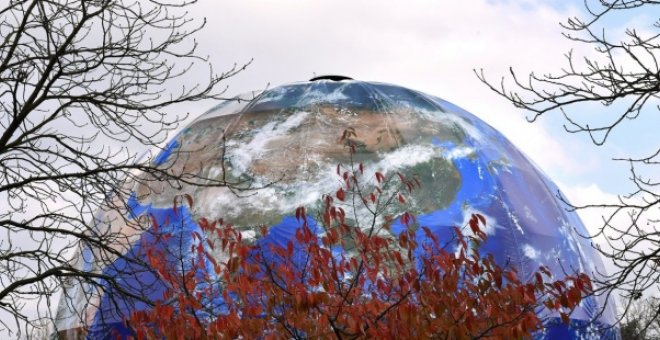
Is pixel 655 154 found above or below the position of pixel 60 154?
below

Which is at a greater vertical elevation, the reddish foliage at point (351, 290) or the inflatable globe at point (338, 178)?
the inflatable globe at point (338, 178)

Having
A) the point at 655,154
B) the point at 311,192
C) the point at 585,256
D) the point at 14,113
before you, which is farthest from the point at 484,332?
the point at 585,256

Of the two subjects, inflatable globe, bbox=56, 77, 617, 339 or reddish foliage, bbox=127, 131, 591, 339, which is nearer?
reddish foliage, bbox=127, 131, 591, 339

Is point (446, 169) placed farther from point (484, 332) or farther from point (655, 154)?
point (655, 154)

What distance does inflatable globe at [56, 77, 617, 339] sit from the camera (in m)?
18.7

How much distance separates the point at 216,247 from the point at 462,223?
447 centimetres

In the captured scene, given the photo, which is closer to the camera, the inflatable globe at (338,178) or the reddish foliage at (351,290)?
the reddish foliage at (351,290)

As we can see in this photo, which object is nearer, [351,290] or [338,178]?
[351,290]

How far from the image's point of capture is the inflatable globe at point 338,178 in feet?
61.3

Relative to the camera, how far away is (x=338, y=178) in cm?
1883

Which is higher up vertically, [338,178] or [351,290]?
[338,178]

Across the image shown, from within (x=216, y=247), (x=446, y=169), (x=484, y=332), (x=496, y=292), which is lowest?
(x=484, y=332)

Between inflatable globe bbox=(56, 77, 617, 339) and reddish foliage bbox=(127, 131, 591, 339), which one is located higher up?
inflatable globe bbox=(56, 77, 617, 339)

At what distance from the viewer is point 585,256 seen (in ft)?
71.3
